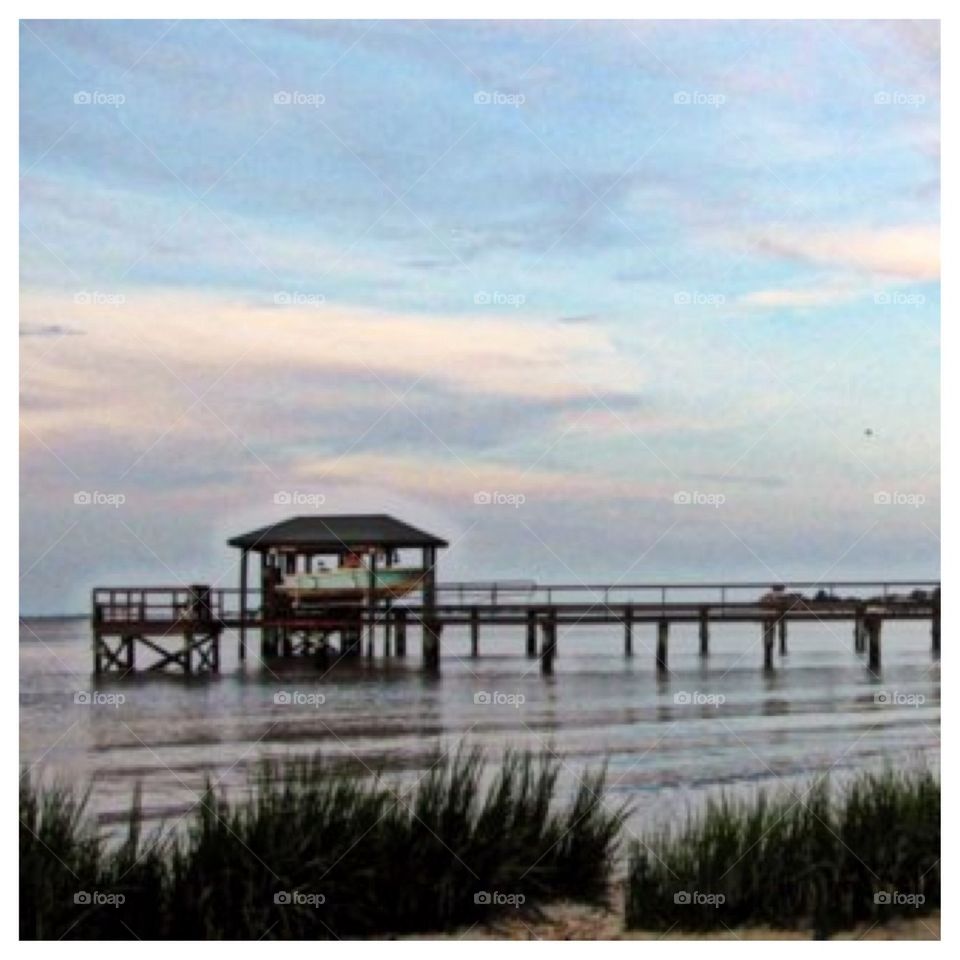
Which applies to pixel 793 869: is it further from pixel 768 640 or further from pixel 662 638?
pixel 768 640

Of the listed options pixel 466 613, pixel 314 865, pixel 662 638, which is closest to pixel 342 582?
pixel 466 613

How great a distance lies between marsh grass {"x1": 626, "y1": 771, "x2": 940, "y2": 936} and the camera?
9.35m

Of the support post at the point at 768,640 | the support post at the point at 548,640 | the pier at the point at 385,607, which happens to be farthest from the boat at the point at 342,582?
the support post at the point at 768,640

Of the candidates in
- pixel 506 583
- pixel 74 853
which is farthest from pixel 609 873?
pixel 506 583

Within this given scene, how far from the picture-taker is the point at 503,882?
31.4 feet

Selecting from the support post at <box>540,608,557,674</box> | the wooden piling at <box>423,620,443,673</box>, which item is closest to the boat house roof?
the wooden piling at <box>423,620,443,673</box>

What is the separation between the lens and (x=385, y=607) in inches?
1089

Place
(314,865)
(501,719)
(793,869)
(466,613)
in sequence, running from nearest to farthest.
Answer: (314,865) → (793,869) → (501,719) → (466,613)

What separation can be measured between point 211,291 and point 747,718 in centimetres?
1227

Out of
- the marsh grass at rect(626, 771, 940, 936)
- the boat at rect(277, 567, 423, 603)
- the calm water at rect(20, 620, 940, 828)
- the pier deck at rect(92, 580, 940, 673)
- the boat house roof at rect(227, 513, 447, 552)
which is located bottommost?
the calm water at rect(20, 620, 940, 828)

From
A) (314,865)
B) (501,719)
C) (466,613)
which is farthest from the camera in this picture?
(466,613)

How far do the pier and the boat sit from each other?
0.08ft

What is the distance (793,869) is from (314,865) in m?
2.95

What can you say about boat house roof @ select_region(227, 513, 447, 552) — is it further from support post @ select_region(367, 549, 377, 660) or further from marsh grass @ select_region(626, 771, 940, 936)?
marsh grass @ select_region(626, 771, 940, 936)
